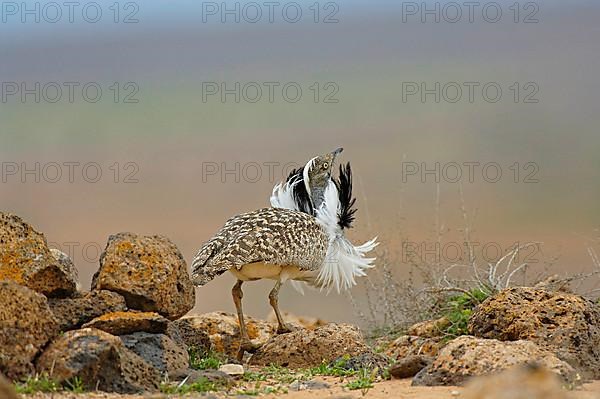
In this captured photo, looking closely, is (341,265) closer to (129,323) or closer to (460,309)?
(460,309)

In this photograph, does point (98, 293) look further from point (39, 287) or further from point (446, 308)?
point (446, 308)

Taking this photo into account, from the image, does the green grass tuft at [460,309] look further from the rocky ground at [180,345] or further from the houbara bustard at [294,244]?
the houbara bustard at [294,244]

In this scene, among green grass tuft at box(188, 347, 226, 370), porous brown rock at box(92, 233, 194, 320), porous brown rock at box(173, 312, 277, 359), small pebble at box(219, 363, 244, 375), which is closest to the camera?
small pebble at box(219, 363, 244, 375)

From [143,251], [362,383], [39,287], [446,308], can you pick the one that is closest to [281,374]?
[362,383]

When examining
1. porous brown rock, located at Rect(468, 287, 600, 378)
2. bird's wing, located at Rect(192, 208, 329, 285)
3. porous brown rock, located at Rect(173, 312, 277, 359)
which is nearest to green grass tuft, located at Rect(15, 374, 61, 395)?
bird's wing, located at Rect(192, 208, 329, 285)

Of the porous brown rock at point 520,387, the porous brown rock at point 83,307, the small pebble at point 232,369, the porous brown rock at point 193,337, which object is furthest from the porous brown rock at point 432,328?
the porous brown rock at point 520,387

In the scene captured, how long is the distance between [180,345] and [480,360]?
2.77 metres

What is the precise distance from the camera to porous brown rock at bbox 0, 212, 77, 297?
7328 millimetres

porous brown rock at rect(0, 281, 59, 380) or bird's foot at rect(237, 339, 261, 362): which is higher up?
porous brown rock at rect(0, 281, 59, 380)

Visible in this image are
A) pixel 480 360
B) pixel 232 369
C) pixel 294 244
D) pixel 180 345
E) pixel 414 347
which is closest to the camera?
pixel 480 360

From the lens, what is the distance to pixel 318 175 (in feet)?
34.4

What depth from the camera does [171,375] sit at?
282 inches

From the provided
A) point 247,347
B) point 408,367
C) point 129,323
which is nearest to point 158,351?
point 129,323

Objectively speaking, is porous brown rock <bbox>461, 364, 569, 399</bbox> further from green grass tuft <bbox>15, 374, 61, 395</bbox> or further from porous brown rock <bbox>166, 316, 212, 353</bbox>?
porous brown rock <bbox>166, 316, 212, 353</bbox>
